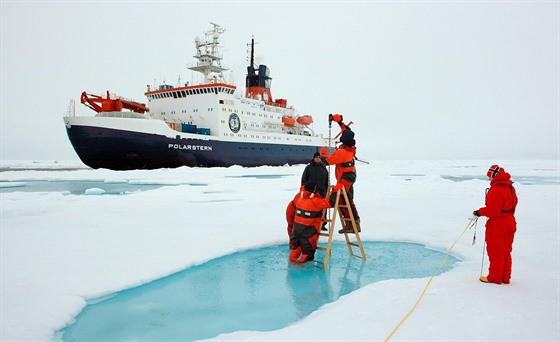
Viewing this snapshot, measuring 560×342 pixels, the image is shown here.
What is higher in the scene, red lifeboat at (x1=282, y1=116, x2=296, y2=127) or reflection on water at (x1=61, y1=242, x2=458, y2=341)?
red lifeboat at (x1=282, y1=116, x2=296, y2=127)

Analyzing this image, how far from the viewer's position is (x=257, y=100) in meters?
29.9

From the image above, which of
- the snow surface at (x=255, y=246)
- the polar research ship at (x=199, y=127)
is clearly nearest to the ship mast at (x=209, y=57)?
the polar research ship at (x=199, y=127)

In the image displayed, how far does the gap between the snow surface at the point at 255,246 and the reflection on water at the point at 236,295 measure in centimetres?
16

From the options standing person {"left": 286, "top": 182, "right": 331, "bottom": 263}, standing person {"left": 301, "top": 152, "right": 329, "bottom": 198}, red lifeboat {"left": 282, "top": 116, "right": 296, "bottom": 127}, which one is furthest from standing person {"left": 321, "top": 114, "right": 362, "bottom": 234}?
red lifeboat {"left": 282, "top": 116, "right": 296, "bottom": 127}

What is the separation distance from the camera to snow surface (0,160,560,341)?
239 centimetres

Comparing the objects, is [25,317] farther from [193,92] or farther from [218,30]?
[218,30]

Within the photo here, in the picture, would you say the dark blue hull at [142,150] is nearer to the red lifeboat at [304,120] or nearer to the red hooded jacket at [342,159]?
the red lifeboat at [304,120]

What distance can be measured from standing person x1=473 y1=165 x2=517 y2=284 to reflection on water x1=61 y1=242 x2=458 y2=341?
2.50 feet

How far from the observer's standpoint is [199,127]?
25844 millimetres

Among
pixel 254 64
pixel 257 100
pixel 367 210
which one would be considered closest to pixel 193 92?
pixel 257 100

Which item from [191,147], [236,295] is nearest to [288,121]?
[191,147]

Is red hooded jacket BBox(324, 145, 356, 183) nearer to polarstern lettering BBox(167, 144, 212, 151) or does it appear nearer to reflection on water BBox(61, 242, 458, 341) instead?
reflection on water BBox(61, 242, 458, 341)

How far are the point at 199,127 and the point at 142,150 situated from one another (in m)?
5.67

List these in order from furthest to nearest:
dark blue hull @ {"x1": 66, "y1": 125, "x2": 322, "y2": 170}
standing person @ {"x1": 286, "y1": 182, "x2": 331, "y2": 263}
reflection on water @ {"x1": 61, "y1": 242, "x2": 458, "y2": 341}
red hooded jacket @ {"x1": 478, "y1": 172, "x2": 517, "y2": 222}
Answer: dark blue hull @ {"x1": 66, "y1": 125, "x2": 322, "y2": 170}, standing person @ {"x1": 286, "y1": 182, "x2": 331, "y2": 263}, red hooded jacket @ {"x1": 478, "y1": 172, "x2": 517, "y2": 222}, reflection on water @ {"x1": 61, "y1": 242, "x2": 458, "y2": 341}
